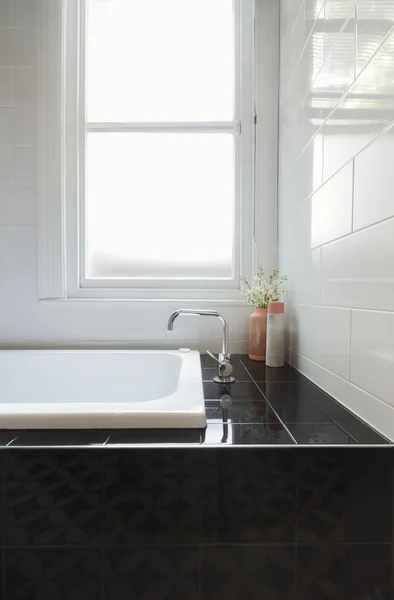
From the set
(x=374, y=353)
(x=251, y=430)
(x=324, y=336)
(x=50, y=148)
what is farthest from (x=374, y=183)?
(x=50, y=148)

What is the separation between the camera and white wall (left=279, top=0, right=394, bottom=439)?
0.68 meters

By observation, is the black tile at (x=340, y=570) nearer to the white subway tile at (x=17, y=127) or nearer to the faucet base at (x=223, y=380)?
the faucet base at (x=223, y=380)

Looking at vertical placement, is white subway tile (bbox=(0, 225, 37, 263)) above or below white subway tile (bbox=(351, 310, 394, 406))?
above

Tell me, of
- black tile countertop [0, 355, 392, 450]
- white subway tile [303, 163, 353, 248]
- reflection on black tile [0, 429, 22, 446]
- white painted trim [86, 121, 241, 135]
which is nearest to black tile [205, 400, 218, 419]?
black tile countertop [0, 355, 392, 450]

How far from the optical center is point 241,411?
0.86 meters

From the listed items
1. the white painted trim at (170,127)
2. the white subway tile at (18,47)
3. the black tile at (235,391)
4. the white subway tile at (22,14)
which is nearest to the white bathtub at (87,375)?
the black tile at (235,391)

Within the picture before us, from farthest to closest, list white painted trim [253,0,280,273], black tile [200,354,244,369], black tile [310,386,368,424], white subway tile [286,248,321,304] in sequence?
1. white painted trim [253,0,280,273]
2. black tile [200,354,244,369]
3. white subway tile [286,248,321,304]
4. black tile [310,386,368,424]

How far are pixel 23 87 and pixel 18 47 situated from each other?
7.0 inches

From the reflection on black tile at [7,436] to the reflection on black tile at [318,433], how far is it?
520 mm

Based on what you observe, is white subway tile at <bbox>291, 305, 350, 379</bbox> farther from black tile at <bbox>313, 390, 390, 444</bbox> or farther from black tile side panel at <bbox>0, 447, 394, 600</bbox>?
black tile side panel at <bbox>0, 447, 394, 600</bbox>

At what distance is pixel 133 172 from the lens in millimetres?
1707

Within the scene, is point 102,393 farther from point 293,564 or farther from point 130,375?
point 293,564

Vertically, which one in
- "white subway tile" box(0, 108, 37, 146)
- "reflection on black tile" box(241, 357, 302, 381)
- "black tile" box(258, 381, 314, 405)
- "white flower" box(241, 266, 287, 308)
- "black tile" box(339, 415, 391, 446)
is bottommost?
"reflection on black tile" box(241, 357, 302, 381)

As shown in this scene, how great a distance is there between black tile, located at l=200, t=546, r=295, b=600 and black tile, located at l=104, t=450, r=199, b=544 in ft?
0.19
